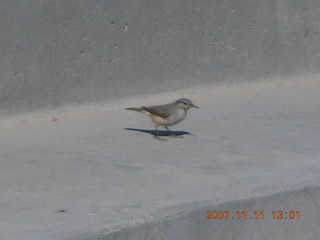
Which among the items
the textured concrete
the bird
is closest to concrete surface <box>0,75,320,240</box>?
the textured concrete

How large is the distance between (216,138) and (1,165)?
6.41 ft

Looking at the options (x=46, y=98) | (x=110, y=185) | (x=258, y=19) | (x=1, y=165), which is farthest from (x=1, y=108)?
(x=258, y=19)

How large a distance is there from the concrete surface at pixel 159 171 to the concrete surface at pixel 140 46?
0.61 ft

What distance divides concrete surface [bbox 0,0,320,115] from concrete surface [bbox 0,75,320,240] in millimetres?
187

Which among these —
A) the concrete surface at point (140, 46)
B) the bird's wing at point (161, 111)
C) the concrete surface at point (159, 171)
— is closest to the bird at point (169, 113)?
the bird's wing at point (161, 111)

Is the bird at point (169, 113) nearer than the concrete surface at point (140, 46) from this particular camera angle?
Yes

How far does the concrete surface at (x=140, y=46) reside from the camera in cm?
880

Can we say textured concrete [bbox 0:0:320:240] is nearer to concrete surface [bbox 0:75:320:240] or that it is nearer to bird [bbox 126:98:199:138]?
concrete surface [bbox 0:75:320:240]

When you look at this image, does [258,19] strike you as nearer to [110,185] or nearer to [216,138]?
[216,138]

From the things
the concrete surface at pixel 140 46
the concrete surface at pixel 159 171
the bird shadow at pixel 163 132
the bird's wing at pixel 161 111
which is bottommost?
the concrete surface at pixel 159 171

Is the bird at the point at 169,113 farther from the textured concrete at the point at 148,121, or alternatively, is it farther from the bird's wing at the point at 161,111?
the textured concrete at the point at 148,121

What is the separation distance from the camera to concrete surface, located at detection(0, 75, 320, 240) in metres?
5.84

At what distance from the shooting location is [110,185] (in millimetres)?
6625
